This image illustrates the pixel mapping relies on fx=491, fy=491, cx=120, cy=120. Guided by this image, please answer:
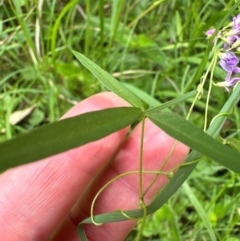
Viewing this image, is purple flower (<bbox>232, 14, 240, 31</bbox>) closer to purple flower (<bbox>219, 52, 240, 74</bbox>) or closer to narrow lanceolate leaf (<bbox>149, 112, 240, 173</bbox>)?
purple flower (<bbox>219, 52, 240, 74</bbox>)

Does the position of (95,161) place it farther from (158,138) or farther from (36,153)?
(36,153)

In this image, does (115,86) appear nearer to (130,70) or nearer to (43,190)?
(43,190)

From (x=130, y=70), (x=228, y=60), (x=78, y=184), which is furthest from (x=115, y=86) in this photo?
(x=130, y=70)

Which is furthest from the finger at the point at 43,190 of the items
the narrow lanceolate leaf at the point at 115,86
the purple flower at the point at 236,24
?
the purple flower at the point at 236,24

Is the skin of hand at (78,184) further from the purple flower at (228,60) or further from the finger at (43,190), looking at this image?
the purple flower at (228,60)

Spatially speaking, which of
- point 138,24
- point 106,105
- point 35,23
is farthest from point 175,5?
point 106,105

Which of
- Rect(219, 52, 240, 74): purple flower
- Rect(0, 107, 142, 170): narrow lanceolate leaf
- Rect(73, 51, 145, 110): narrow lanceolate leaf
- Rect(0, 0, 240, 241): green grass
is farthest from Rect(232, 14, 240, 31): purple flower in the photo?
Rect(0, 0, 240, 241): green grass
